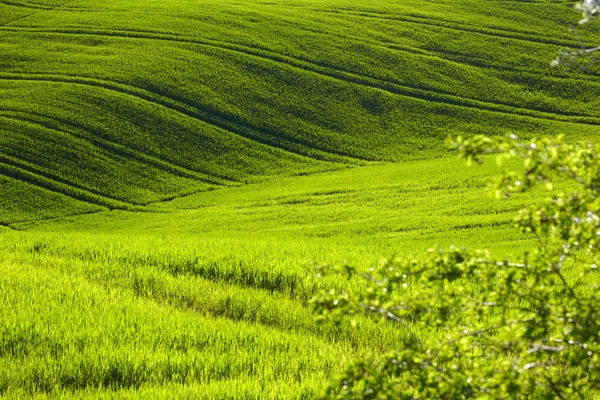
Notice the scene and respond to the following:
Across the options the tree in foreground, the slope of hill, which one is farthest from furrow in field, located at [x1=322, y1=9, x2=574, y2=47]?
the tree in foreground

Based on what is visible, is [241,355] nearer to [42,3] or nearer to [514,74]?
[514,74]

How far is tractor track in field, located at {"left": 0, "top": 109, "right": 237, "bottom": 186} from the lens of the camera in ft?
108

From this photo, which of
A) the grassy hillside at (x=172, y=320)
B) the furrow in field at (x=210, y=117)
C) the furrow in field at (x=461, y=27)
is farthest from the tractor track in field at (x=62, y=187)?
the furrow in field at (x=461, y=27)

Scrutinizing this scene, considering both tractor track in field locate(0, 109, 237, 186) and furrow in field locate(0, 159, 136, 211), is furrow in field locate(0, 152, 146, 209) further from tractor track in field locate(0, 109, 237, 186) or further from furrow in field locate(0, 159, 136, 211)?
tractor track in field locate(0, 109, 237, 186)

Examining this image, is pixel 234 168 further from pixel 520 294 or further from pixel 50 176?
pixel 520 294

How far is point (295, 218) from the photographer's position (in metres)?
24.4

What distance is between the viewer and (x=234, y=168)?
33.9 m

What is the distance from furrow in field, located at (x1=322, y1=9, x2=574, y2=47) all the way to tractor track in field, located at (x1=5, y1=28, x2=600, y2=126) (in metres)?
10.5

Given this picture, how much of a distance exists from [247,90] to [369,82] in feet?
25.0

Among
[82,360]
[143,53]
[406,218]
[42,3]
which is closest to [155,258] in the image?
[82,360]

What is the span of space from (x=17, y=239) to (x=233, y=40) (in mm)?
36103

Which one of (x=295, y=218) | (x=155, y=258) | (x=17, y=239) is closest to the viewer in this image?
(x=155, y=258)

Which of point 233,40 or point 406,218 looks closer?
point 406,218

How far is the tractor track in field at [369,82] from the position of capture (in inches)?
1561
